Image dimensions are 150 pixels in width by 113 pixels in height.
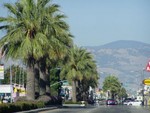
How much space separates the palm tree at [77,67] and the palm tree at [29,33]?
31.2 metres

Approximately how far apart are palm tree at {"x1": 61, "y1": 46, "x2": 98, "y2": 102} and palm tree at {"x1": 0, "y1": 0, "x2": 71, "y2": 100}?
31175 mm

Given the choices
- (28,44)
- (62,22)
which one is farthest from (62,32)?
(28,44)

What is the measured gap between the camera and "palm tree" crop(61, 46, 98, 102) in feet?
276

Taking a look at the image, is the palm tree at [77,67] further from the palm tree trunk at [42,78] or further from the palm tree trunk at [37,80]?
the palm tree trunk at [37,80]

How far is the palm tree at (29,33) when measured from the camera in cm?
4897

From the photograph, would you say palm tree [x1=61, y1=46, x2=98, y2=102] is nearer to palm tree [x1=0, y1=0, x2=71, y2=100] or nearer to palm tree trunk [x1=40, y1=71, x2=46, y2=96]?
palm tree trunk [x1=40, y1=71, x2=46, y2=96]

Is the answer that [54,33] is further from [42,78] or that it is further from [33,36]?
[42,78]

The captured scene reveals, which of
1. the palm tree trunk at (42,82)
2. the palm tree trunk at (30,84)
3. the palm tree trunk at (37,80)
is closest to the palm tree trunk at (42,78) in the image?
the palm tree trunk at (42,82)

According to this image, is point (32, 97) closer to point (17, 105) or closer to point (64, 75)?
point (17, 105)

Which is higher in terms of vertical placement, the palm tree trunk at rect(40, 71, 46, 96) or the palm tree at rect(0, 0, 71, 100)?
the palm tree at rect(0, 0, 71, 100)

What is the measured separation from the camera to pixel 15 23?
50.8 meters

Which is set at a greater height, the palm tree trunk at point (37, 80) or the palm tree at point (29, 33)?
the palm tree at point (29, 33)

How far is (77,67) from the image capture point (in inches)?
3359

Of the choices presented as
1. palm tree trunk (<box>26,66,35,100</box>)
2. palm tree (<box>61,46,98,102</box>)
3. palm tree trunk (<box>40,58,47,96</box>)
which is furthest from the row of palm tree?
palm tree (<box>61,46,98,102</box>)
